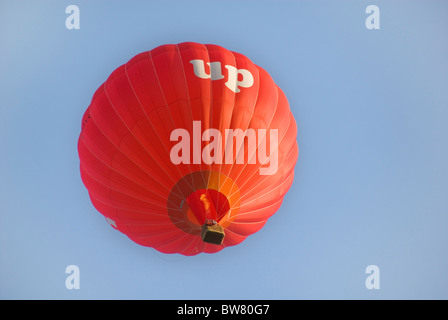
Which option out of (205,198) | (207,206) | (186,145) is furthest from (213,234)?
(186,145)

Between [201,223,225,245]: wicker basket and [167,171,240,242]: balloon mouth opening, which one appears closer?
[201,223,225,245]: wicker basket

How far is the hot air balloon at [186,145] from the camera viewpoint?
12.6 m

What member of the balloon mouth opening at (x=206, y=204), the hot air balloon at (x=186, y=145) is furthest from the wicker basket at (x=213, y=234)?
the balloon mouth opening at (x=206, y=204)

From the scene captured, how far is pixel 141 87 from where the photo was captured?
1310 centimetres

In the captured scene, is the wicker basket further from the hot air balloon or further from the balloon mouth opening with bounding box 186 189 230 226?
the balloon mouth opening with bounding box 186 189 230 226

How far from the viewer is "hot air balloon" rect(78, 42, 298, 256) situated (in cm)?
1265

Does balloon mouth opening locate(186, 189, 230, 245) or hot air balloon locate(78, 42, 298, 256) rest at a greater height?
hot air balloon locate(78, 42, 298, 256)

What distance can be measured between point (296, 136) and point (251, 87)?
5.04ft

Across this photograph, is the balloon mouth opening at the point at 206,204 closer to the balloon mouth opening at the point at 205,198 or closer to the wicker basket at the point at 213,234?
the balloon mouth opening at the point at 205,198

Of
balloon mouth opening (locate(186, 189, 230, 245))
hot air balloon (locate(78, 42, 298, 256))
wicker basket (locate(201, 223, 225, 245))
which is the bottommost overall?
wicker basket (locate(201, 223, 225, 245))

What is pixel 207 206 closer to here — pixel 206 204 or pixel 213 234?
pixel 206 204

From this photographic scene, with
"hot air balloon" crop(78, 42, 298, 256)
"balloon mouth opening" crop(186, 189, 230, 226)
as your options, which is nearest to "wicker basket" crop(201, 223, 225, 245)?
"hot air balloon" crop(78, 42, 298, 256)

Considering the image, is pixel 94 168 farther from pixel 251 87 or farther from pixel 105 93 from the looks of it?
pixel 251 87

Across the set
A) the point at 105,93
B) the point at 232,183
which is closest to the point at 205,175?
the point at 232,183
